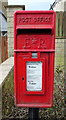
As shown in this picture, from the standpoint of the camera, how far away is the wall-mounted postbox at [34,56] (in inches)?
120

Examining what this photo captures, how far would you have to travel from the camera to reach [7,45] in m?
8.50

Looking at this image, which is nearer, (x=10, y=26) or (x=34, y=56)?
(x=34, y=56)

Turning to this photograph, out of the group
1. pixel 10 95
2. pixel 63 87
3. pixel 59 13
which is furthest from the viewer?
pixel 59 13

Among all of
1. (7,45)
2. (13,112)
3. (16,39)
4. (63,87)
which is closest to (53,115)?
(13,112)

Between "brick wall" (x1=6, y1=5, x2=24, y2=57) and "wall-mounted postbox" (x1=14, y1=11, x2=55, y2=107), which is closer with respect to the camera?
"wall-mounted postbox" (x1=14, y1=11, x2=55, y2=107)

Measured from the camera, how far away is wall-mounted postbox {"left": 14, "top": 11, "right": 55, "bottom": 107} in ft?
9.98

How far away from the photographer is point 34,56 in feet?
10.1

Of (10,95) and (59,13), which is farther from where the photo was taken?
(59,13)

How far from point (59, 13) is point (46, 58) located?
448 centimetres

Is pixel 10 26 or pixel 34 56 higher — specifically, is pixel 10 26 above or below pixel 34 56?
above

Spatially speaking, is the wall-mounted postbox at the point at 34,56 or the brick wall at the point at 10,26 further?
the brick wall at the point at 10,26

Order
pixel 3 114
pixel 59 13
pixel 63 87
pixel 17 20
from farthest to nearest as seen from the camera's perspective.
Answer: pixel 59 13 < pixel 63 87 < pixel 3 114 < pixel 17 20

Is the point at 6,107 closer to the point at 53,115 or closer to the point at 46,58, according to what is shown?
the point at 53,115

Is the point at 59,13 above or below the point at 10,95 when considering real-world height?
above
